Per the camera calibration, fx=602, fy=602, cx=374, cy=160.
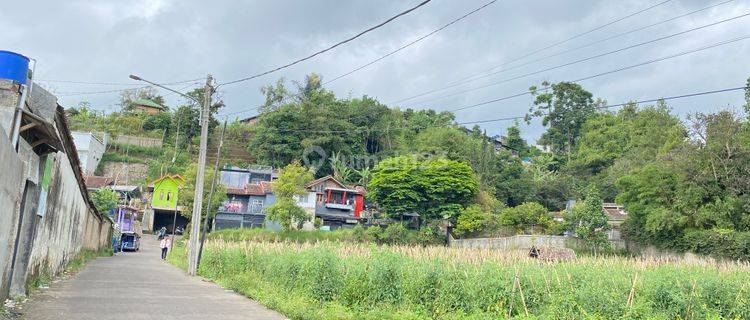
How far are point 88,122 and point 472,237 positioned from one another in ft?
149

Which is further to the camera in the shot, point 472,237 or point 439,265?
point 472,237

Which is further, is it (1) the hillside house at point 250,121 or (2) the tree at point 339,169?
(1) the hillside house at point 250,121

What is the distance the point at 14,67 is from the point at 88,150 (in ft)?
168

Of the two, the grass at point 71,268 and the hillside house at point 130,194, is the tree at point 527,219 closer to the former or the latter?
the grass at point 71,268

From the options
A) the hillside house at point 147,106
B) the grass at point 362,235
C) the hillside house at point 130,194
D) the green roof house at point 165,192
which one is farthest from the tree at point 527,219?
the hillside house at point 147,106

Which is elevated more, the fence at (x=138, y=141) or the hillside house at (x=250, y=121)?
the hillside house at (x=250, y=121)

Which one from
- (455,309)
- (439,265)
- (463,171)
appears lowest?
(455,309)

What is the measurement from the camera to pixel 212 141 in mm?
67938

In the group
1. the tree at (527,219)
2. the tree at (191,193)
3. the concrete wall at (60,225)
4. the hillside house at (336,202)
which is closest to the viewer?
the concrete wall at (60,225)

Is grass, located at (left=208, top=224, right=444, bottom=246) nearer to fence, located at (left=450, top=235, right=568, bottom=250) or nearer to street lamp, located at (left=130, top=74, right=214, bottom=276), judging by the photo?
fence, located at (left=450, top=235, right=568, bottom=250)

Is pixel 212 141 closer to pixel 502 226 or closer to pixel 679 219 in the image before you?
pixel 502 226

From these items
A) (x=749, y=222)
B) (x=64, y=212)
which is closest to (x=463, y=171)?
(x=749, y=222)

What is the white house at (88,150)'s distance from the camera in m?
55.0

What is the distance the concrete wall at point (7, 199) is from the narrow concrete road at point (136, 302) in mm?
856
